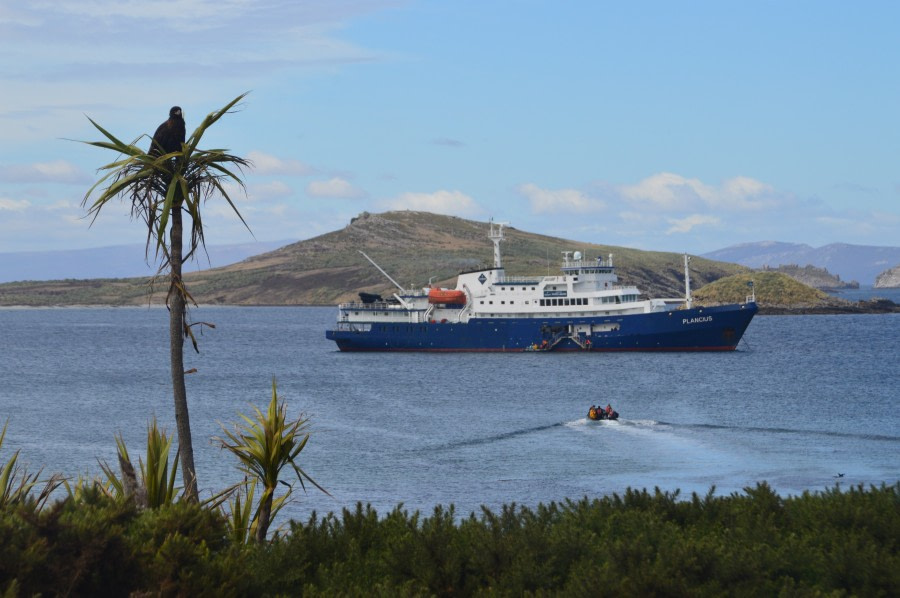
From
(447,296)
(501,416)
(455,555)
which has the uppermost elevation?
(447,296)

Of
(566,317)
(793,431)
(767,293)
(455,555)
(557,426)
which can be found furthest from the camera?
(767,293)

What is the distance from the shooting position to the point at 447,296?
73.9 m

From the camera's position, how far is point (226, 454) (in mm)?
31891

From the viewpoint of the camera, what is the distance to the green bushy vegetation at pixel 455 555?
8.54 metres

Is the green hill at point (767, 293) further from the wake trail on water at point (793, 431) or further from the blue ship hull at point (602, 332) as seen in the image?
the wake trail on water at point (793, 431)

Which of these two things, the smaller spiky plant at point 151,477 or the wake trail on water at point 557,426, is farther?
the wake trail on water at point 557,426

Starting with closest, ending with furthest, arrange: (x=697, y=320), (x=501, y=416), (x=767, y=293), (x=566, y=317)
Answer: (x=501, y=416) → (x=697, y=320) → (x=566, y=317) → (x=767, y=293)

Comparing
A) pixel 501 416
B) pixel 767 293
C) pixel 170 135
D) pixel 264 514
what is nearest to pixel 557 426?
pixel 501 416

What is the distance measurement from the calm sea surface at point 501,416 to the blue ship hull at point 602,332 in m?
1.18

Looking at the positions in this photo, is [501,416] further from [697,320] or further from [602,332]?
[697,320]

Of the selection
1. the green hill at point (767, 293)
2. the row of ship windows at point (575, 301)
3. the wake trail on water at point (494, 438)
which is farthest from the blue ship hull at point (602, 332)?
the green hill at point (767, 293)

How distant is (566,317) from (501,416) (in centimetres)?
2938

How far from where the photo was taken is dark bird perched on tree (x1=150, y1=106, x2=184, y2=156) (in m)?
11.8

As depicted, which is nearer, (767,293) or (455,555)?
(455,555)
